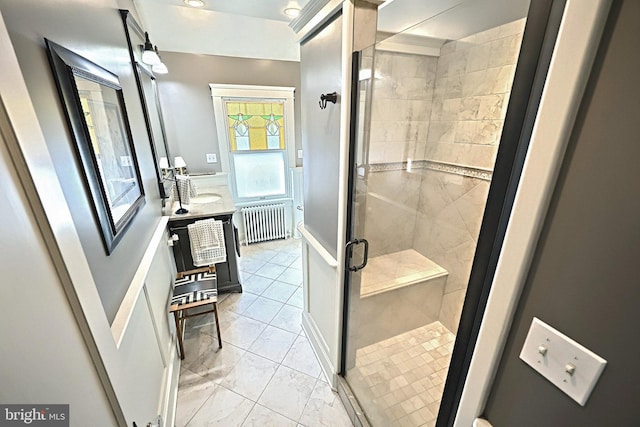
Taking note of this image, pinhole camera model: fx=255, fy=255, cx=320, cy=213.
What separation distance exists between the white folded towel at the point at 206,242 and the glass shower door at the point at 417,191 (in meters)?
1.41

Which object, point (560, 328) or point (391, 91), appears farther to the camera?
Result: point (391, 91)

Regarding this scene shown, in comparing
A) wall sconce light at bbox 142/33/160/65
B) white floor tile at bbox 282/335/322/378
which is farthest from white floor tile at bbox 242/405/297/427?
wall sconce light at bbox 142/33/160/65

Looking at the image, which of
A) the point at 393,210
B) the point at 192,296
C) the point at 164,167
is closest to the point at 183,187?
the point at 164,167

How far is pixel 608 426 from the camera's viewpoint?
46 centimetres

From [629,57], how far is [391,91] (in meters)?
1.66

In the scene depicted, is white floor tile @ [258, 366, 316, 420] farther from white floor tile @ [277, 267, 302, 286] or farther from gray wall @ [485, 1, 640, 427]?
gray wall @ [485, 1, 640, 427]

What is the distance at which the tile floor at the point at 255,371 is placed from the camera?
161 centimetres

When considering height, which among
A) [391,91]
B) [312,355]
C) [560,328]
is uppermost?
[391,91]

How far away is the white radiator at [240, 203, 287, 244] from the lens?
3771 mm

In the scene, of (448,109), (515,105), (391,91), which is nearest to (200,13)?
(391,91)

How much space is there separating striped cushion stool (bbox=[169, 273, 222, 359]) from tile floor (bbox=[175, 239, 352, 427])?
19 cm

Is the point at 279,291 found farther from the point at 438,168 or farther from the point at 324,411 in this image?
Result: the point at 438,168

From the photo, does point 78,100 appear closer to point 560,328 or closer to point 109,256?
point 109,256

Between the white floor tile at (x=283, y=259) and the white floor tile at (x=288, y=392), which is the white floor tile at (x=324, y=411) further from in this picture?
the white floor tile at (x=283, y=259)
